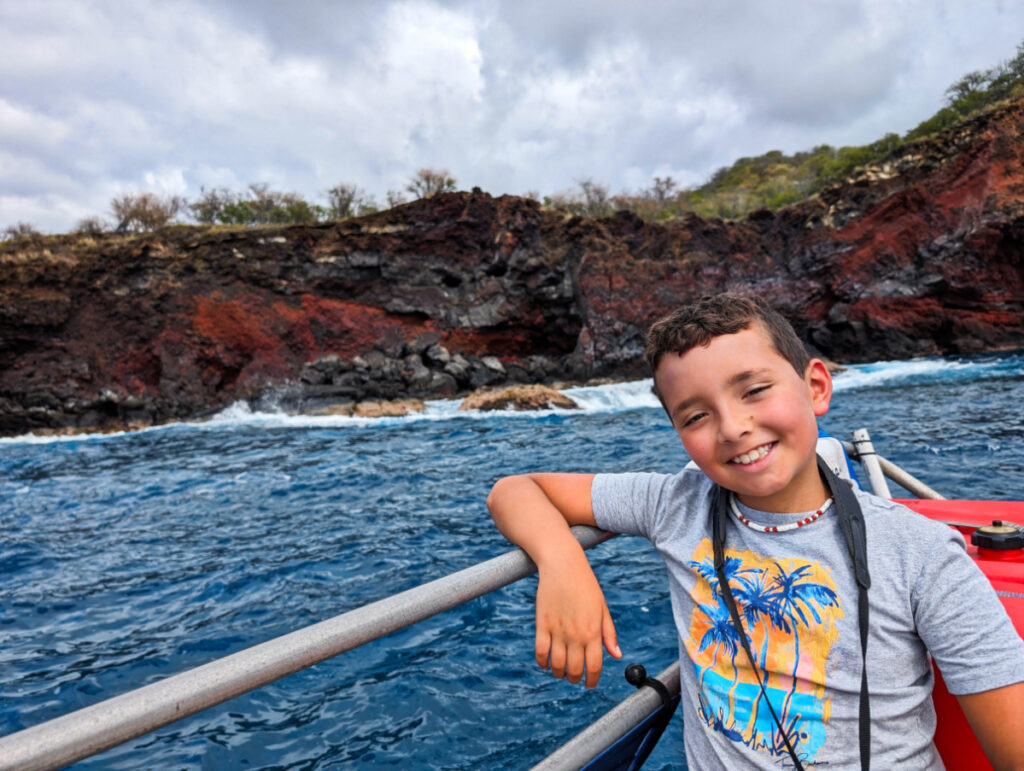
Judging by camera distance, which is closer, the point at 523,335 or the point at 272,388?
the point at 272,388

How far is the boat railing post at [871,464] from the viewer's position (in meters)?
2.23

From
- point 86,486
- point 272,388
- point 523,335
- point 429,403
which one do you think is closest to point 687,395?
point 86,486

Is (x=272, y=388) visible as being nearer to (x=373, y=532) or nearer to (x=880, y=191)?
(x=373, y=532)

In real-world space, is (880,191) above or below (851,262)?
above

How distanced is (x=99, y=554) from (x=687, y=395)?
6.03m

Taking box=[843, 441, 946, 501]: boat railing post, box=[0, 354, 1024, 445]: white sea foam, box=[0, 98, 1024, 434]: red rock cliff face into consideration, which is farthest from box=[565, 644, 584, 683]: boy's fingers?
box=[0, 98, 1024, 434]: red rock cliff face

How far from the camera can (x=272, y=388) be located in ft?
67.1

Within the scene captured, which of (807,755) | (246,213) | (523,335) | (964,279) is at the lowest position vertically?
(807,755)

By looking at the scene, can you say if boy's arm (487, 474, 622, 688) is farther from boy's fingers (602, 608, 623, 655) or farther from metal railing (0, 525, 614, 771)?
metal railing (0, 525, 614, 771)

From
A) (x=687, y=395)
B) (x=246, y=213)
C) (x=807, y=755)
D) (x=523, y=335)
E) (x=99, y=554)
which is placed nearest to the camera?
(x=807, y=755)

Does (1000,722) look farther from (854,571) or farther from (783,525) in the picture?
(783,525)

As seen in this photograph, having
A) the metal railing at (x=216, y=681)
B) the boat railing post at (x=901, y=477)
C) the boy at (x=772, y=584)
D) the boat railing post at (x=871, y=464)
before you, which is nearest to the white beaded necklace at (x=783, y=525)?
the boy at (x=772, y=584)

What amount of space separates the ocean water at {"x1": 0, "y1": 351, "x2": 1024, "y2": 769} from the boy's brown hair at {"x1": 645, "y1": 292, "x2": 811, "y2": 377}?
5.87 ft

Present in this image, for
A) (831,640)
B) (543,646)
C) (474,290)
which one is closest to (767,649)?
(831,640)
